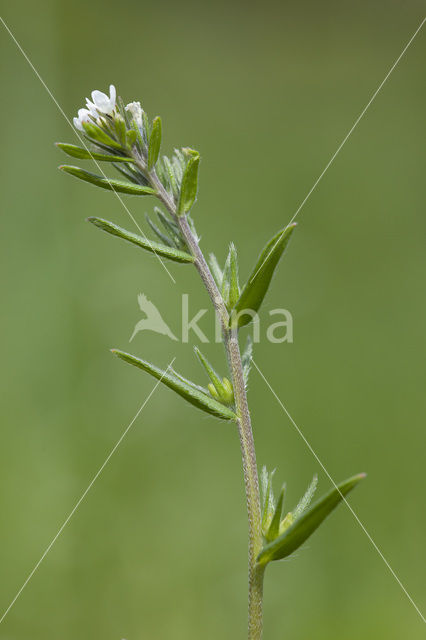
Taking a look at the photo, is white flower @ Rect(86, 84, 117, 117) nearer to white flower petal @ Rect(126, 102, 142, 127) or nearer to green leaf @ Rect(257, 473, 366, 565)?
white flower petal @ Rect(126, 102, 142, 127)

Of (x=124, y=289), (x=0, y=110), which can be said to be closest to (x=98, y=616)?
(x=124, y=289)

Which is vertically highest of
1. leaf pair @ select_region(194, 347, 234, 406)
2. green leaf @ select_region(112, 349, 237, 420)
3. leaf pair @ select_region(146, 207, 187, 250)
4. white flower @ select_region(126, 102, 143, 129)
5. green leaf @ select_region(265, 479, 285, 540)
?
white flower @ select_region(126, 102, 143, 129)

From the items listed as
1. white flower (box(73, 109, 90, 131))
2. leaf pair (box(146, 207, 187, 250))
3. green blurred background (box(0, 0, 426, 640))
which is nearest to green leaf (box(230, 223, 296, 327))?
leaf pair (box(146, 207, 187, 250))

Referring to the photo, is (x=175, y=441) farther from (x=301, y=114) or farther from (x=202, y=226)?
(x=301, y=114)

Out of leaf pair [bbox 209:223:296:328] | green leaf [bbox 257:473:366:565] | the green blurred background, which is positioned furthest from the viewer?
the green blurred background

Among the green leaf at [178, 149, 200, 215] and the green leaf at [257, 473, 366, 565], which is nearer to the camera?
the green leaf at [257, 473, 366, 565]

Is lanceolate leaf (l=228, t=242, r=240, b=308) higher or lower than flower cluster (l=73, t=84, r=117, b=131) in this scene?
lower

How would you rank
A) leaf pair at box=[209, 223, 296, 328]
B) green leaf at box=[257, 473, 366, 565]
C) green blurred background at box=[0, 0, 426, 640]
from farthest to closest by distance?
1. green blurred background at box=[0, 0, 426, 640]
2. leaf pair at box=[209, 223, 296, 328]
3. green leaf at box=[257, 473, 366, 565]
